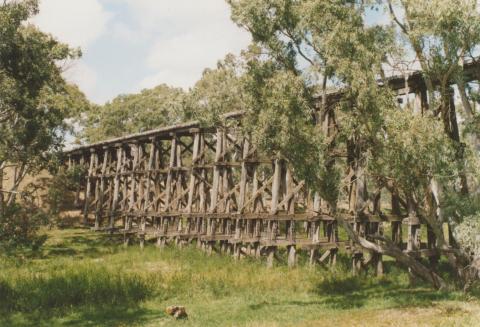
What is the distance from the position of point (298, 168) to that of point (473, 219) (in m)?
3.20

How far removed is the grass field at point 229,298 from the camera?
27.2ft

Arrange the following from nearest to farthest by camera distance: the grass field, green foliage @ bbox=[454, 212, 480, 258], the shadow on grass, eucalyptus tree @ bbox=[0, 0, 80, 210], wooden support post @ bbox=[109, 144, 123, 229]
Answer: the grass field → green foliage @ bbox=[454, 212, 480, 258] → the shadow on grass → eucalyptus tree @ bbox=[0, 0, 80, 210] → wooden support post @ bbox=[109, 144, 123, 229]

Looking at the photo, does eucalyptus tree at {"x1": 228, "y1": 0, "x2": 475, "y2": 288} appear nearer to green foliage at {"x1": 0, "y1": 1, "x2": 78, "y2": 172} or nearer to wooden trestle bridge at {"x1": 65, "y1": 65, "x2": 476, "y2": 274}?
wooden trestle bridge at {"x1": 65, "y1": 65, "x2": 476, "y2": 274}

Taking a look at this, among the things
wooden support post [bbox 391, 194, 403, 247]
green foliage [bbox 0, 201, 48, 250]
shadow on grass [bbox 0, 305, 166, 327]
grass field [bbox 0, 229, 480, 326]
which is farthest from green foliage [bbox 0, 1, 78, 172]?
wooden support post [bbox 391, 194, 403, 247]

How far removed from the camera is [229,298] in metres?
10.2

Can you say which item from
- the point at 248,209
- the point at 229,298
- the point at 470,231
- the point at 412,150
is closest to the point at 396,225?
the point at 470,231

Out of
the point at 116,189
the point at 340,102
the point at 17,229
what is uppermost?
the point at 340,102

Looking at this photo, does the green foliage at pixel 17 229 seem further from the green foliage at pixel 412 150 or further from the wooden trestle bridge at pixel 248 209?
the green foliage at pixel 412 150

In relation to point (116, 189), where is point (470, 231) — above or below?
below

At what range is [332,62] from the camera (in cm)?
906

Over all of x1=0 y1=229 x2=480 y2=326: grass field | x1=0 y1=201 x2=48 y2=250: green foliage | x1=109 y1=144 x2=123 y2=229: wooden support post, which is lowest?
x1=0 y1=229 x2=480 y2=326: grass field

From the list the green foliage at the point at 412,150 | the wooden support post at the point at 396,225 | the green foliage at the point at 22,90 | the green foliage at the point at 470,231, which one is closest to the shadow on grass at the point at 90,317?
the green foliage at the point at 22,90

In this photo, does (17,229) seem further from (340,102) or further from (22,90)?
(340,102)

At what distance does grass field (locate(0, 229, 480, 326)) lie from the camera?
828 centimetres
